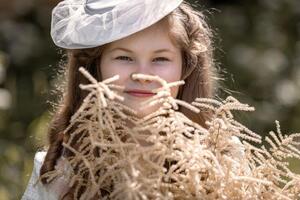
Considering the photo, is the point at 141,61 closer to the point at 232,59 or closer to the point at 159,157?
the point at 159,157

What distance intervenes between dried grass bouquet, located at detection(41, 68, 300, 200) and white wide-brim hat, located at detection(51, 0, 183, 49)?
339 mm

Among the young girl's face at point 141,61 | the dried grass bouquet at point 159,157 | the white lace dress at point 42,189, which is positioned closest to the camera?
the dried grass bouquet at point 159,157

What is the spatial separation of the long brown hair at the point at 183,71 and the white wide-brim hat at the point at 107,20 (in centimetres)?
6

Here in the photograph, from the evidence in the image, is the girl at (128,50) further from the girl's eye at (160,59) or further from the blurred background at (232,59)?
the blurred background at (232,59)

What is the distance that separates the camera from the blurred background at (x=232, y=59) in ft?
16.4

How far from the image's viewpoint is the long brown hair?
272 centimetres

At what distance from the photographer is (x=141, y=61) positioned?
8.39ft

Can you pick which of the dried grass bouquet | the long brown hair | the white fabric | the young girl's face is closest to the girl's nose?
the young girl's face

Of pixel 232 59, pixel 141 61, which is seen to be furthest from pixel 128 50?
pixel 232 59

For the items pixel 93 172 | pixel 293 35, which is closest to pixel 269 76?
pixel 293 35

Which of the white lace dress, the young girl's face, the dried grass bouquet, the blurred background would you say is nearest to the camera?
the dried grass bouquet

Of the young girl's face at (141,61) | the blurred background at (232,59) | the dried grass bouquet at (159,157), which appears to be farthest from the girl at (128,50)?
the blurred background at (232,59)

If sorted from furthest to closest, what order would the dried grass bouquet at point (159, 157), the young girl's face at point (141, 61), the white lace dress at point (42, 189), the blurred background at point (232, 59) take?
the blurred background at point (232, 59)
the white lace dress at point (42, 189)
the young girl's face at point (141, 61)
the dried grass bouquet at point (159, 157)

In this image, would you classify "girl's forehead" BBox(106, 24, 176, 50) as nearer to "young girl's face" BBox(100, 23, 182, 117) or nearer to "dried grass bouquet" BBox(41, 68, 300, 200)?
"young girl's face" BBox(100, 23, 182, 117)
